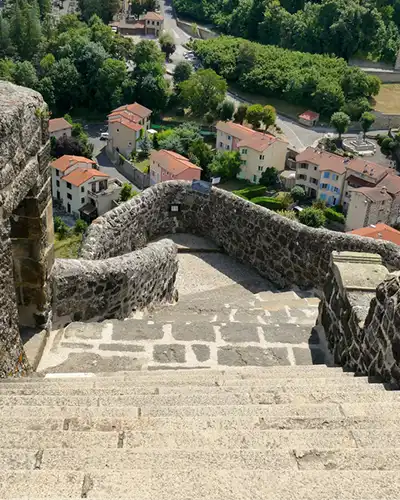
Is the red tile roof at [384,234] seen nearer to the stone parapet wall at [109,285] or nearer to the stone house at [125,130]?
the stone parapet wall at [109,285]

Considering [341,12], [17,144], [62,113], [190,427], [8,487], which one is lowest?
[62,113]

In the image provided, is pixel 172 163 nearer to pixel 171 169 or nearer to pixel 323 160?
pixel 171 169

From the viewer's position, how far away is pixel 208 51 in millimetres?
70438

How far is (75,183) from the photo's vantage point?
4253 centimetres

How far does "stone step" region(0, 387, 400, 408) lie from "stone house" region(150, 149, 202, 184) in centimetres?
3735

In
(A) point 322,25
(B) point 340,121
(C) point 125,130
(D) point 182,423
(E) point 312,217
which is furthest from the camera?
(A) point 322,25

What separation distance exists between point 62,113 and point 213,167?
65.9 ft

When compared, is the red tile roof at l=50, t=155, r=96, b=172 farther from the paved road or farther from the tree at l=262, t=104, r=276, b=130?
the tree at l=262, t=104, r=276, b=130

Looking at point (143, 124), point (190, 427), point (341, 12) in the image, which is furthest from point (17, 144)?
point (341, 12)

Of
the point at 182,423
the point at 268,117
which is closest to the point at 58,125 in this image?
the point at 268,117

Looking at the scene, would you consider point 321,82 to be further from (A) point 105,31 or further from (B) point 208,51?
(A) point 105,31

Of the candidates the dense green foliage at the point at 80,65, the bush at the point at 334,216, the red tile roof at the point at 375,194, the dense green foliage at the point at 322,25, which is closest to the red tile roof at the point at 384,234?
the red tile roof at the point at 375,194

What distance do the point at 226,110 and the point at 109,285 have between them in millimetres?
53191

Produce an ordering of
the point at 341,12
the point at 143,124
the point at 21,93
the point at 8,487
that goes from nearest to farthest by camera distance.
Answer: the point at 8,487
the point at 21,93
the point at 143,124
the point at 341,12
